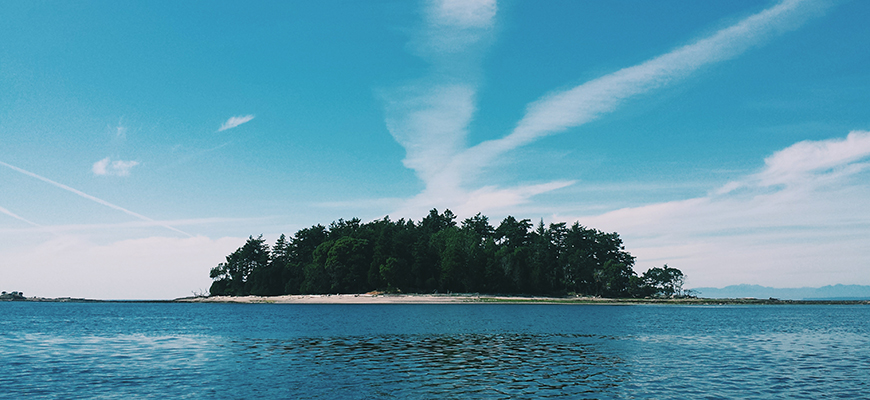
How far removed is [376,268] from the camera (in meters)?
183

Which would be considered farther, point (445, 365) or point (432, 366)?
point (445, 365)

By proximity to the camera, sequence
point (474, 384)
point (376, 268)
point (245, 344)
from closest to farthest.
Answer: point (474, 384), point (245, 344), point (376, 268)

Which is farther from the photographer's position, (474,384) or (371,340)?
(371,340)

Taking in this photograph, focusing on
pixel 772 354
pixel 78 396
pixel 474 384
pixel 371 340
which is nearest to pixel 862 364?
pixel 772 354

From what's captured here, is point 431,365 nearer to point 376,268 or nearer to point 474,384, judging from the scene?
point 474,384

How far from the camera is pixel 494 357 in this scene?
1774 inches

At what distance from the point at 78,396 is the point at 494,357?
96.1ft

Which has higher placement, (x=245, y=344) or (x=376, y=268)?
(x=376, y=268)

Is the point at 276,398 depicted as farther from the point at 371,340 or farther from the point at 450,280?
the point at 450,280

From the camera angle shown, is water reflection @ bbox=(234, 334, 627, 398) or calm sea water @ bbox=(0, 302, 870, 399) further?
water reflection @ bbox=(234, 334, 627, 398)

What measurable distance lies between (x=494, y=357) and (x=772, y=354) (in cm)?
2590

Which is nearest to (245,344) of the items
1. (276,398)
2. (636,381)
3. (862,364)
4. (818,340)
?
(276,398)

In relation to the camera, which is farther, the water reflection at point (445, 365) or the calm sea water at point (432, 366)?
the water reflection at point (445, 365)

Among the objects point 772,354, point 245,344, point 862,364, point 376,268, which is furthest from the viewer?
point 376,268
